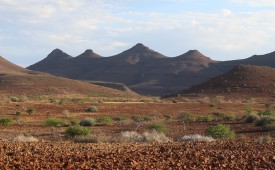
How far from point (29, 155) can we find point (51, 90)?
89.1m

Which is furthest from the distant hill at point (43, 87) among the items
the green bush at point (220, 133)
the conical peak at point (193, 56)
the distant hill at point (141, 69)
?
the green bush at point (220, 133)

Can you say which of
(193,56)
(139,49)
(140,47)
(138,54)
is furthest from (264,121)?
(140,47)

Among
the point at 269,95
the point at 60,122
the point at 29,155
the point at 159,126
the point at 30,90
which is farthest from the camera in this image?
the point at 30,90

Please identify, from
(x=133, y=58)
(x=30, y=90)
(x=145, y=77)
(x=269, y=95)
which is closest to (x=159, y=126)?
(x=269, y=95)

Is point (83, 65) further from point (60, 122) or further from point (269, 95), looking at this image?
point (60, 122)

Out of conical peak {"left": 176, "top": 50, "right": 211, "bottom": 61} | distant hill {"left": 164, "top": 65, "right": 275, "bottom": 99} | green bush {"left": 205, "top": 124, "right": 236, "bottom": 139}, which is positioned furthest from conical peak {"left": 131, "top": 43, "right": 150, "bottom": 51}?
green bush {"left": 205, "top": 124, "right": 236, "bottom": 139}

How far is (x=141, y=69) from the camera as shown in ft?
554

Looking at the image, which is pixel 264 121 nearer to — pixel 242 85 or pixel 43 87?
pixel 242 85

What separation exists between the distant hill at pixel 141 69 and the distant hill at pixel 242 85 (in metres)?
41.1

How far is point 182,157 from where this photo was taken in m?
10.7

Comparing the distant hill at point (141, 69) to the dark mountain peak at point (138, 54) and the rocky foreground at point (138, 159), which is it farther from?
the rocky foreground at point (138, 159)

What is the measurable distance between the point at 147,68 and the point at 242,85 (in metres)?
82.5

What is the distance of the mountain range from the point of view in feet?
484

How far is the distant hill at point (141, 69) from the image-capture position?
14900 centimetres
